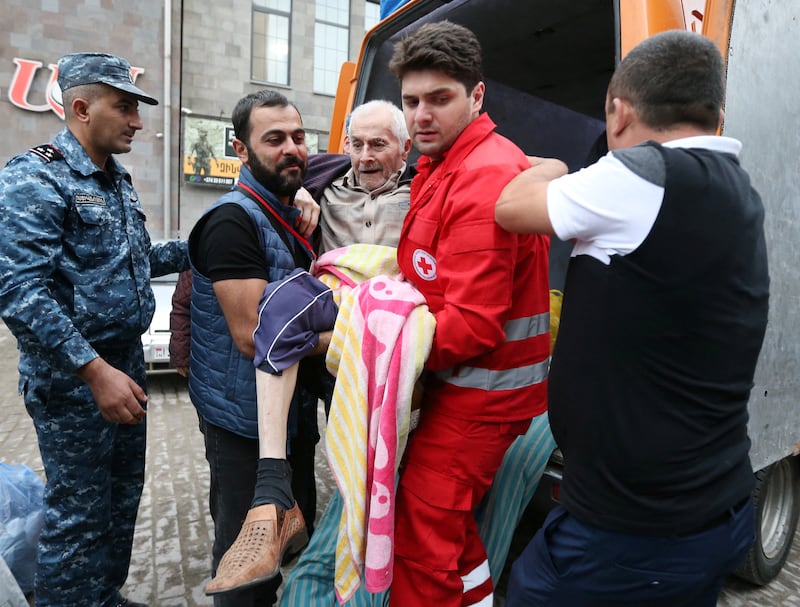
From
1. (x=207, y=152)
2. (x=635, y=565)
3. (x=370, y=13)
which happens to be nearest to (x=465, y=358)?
(x=635, y=565)

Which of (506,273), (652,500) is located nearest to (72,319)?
(506,273)

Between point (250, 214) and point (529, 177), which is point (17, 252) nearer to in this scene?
point (250, 214)

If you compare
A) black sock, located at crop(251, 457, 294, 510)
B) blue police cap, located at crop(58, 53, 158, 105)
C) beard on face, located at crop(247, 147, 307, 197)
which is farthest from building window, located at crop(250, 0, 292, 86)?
black sock, located at crop(251, 457, 294, 510)

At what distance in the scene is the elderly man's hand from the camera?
2.18 metres

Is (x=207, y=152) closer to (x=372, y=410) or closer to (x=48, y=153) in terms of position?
(x=48, y=153)

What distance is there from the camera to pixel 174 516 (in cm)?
341

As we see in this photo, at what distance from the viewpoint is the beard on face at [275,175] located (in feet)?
6.79

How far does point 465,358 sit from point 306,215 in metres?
0.96

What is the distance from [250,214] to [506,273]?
928 mm

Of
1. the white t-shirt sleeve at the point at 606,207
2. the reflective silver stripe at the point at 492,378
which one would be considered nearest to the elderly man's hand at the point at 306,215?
the reflective silver stripe at the point at 492,378

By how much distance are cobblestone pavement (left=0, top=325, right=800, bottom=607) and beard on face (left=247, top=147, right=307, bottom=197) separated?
195 cm

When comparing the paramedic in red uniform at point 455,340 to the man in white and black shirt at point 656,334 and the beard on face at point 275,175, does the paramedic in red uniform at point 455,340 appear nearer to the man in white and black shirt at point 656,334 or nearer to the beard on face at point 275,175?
the man in white and black shirt at point 656,334

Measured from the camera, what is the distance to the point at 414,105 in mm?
1731

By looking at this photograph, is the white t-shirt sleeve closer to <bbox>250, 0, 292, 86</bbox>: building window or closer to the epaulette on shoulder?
the epaulette on shoulder
